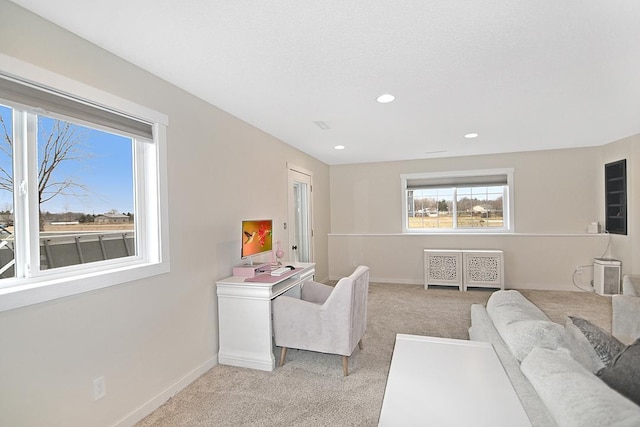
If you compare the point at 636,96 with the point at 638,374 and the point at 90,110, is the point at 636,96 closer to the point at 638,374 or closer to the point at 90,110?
the point at 638,374

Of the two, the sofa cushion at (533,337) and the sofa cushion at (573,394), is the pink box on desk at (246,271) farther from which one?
the sofa cushion at (573,394)

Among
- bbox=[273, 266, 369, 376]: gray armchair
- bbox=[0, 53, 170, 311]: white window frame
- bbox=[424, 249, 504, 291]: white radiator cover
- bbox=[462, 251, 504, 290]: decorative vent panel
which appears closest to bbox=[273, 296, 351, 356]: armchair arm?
bbox=[273, 266, 369, 376]: gray armchair

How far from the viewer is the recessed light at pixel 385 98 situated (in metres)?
2.77

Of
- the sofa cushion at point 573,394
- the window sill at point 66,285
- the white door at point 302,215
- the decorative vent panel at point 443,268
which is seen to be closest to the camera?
the sofa cushion at point 573,394

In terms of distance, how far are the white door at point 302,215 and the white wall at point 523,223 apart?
117cm

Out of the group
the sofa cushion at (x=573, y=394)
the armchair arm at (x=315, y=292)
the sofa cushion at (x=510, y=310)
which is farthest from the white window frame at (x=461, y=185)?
the sofa cushion at (x=573, y=394)

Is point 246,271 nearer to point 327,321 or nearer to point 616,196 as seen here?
point 327,321

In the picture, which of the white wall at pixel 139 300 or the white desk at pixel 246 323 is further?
the white desk at pixel 246 323

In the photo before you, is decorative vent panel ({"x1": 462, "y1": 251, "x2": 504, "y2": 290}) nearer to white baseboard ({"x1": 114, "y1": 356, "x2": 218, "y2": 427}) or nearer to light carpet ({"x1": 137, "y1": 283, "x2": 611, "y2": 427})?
light carpet ({"x1": 137, "y1": 283, "x2": 611, "y2": 427})

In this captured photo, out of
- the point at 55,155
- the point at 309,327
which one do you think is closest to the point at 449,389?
the point at 309,327

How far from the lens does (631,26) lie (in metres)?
1.78

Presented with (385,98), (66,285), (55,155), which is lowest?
(66,285)

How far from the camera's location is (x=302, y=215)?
5.24 metres

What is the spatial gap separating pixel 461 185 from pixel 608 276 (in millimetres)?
2479
